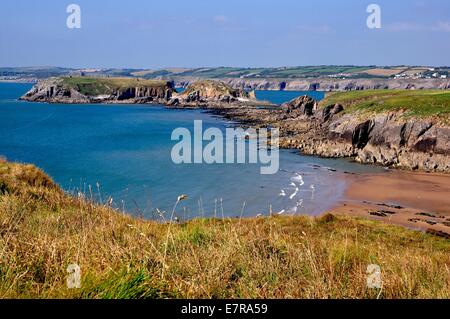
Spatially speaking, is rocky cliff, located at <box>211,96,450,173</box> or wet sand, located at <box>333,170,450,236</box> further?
rocky cliff, located at <box>211,96,450,173</box>

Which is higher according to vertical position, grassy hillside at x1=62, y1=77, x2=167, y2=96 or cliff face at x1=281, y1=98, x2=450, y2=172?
grassy hillside at x1=62, y1=77, x2=167, y2=96

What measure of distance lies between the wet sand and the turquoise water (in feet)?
6.40

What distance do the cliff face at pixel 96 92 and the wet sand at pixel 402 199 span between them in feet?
458

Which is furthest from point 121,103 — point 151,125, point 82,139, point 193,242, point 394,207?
point 193,242

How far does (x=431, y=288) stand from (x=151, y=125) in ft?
323

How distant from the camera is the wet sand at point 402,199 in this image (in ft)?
112

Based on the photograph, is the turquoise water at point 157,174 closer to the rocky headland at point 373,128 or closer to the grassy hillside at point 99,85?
the rocky headland at point 373,128

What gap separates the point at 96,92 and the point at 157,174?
14625 centimetres

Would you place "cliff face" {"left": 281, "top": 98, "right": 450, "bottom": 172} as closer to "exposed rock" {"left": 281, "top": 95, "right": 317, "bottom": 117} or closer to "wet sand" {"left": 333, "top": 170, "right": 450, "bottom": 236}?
"wet sand" {"left": 333, "top": 170, "right": 450, "bottom": 236}

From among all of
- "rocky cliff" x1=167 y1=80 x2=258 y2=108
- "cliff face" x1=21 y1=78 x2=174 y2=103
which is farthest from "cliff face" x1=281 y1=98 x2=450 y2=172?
"cliff face" x1=21 y1=78 x2=174 y2=103

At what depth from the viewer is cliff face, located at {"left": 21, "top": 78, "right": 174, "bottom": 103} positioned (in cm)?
17875

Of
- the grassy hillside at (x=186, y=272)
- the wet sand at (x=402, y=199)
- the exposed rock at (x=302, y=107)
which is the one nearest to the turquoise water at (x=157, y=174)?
the wet sand at (x=402, y=199)

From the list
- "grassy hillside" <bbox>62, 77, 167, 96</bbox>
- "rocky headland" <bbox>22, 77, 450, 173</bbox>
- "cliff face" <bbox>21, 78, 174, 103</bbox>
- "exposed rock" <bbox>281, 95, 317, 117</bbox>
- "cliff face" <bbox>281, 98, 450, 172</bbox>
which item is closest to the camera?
"cliff face" <bbox>281, 98, 450, 172</bbox>
